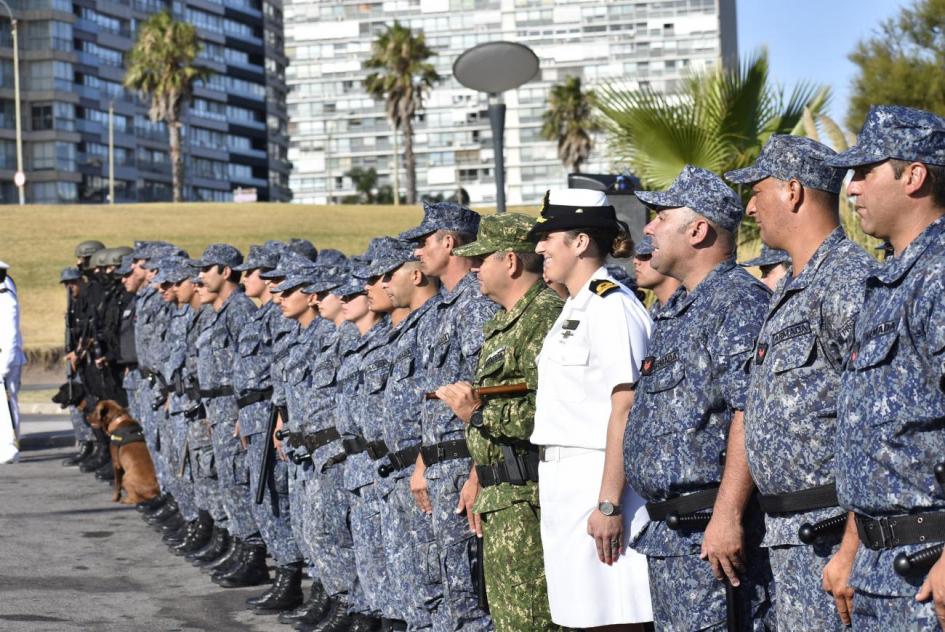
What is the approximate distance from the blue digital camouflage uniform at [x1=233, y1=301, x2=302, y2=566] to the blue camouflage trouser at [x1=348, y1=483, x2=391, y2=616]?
2.04 meters

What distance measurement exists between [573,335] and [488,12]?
471ft

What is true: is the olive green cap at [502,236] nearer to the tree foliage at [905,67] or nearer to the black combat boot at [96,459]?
the black combat boot at [96,459]

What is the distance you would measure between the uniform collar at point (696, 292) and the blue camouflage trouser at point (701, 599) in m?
0.81

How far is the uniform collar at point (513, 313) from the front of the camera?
5.99 metres

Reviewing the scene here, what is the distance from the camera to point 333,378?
8.48 metres

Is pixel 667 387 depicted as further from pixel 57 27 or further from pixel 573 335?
pixel 57 27

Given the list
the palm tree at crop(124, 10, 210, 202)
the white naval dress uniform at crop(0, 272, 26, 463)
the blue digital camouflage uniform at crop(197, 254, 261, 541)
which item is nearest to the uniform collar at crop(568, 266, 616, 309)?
the blue digital camouflage uniform at crop(197, 254, 261, 541)

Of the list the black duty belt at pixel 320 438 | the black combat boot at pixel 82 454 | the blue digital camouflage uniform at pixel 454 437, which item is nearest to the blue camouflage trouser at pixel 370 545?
the black duty belt at pixel 320 438

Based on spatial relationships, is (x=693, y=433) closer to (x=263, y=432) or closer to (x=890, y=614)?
(x=890, y=614)

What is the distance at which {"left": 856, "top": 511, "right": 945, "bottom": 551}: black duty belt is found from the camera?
Result: 143 inches

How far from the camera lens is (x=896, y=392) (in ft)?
12.1

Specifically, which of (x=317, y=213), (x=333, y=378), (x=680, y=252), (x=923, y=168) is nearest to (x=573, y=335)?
(x=680, y=252)

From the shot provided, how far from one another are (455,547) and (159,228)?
5907cm

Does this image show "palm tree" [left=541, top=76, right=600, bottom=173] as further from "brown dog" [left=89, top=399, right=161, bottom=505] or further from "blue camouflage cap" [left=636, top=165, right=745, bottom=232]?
"blue camouflage cap" [left=636, top=165, right=745, bottom=232]
